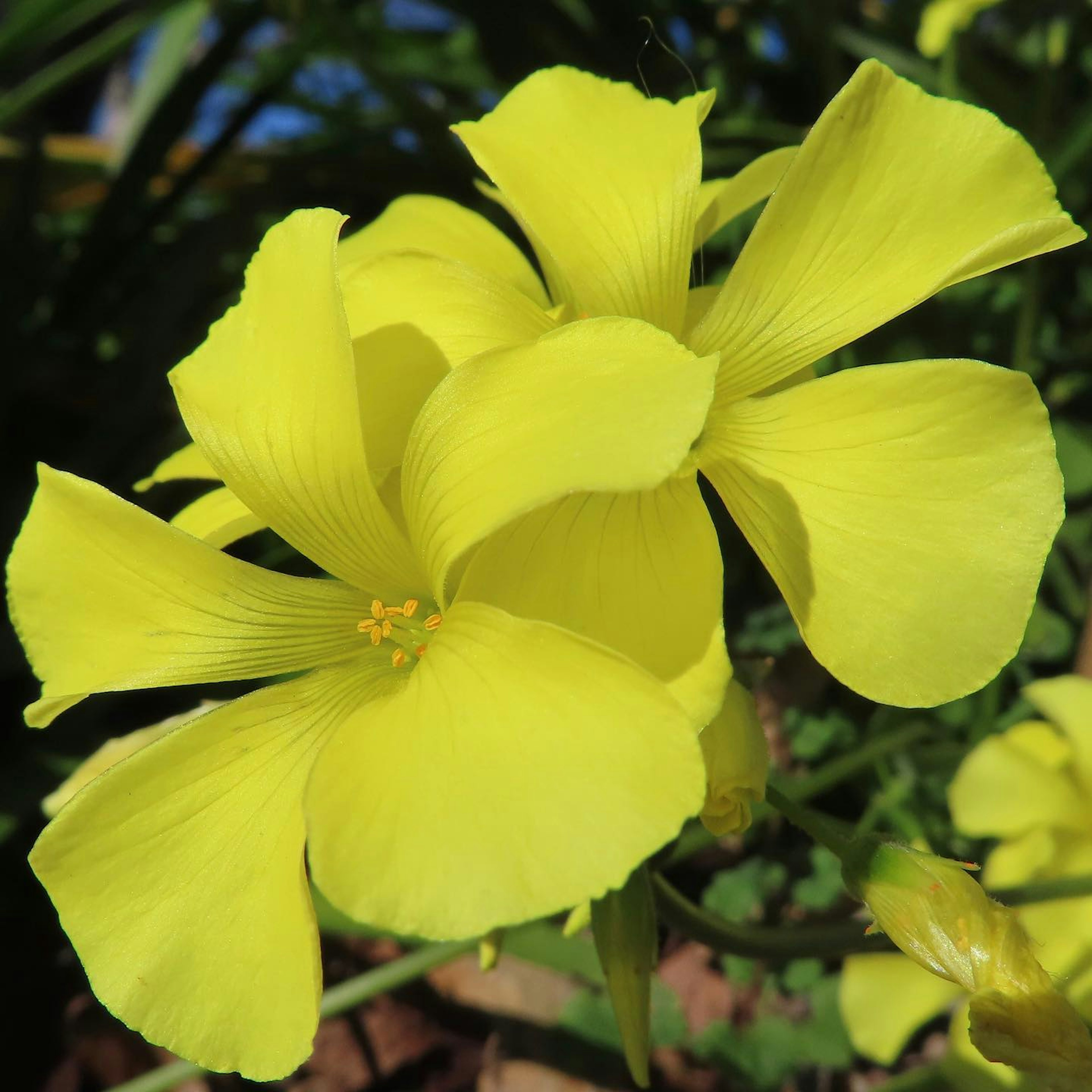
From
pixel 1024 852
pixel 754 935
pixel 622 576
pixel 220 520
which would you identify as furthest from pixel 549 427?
pixel 1024 852

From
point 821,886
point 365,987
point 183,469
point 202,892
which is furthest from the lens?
point 821,886

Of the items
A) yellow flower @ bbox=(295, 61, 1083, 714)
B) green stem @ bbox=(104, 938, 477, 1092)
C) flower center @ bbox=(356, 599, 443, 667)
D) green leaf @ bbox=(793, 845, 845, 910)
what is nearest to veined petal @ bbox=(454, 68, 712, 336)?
yellow flower @ bbox=(295, 61, 1083, 714)

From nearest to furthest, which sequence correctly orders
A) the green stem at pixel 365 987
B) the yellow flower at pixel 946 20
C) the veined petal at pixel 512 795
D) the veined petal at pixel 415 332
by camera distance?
the veined petal at pixel 512 795, the veined petal at pixel 415 332, the green stem at pixel 365 987, the yellow flower at pixel 946 20

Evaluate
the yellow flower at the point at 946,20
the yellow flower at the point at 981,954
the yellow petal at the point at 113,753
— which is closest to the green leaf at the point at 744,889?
the yellow flower at the point at 981,954

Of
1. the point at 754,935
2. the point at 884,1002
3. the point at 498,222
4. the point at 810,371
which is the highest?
the point at 810,371

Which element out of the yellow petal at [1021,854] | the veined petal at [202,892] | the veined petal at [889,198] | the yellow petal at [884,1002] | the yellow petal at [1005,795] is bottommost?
the yellow petal at [884,1002]

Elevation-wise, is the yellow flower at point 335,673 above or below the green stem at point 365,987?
above

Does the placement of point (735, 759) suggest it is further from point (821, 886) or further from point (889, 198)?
point (821, 886)

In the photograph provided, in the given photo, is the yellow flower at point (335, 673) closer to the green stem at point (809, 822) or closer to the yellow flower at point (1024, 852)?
the green stem at point (809, 822)
